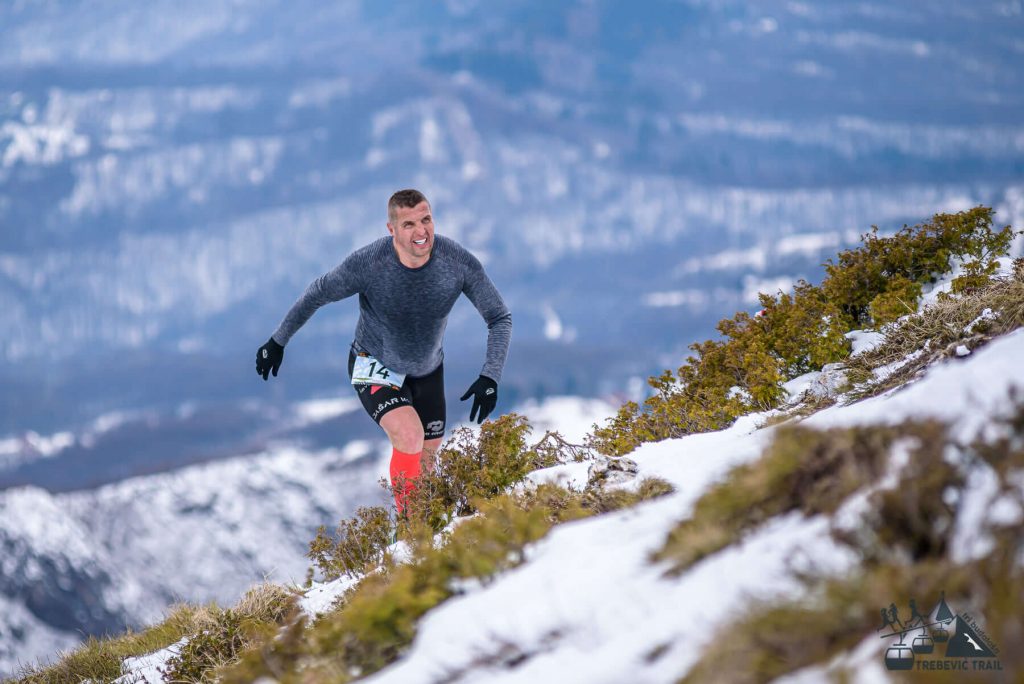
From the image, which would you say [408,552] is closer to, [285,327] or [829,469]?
[285,327]

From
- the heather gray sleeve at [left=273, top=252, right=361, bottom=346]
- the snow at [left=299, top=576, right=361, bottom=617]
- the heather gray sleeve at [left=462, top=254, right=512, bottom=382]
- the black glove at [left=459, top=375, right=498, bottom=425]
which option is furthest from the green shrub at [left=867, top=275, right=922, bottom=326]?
the snow at [left=299, top=576, right=361, bottom=617]

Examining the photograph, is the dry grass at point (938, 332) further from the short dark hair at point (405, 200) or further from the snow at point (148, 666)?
the snow at point (148, 666)

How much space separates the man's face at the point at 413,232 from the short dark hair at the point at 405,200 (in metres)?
0.02

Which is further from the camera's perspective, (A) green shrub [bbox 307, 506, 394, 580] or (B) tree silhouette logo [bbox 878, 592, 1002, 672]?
(A) green shrub [bbox 307, 506, 394, 580]

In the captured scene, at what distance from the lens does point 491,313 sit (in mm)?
6797

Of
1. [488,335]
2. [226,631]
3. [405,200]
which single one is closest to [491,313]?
[488,335]

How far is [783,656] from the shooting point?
2135 mm

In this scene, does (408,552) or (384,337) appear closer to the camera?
(408,552)

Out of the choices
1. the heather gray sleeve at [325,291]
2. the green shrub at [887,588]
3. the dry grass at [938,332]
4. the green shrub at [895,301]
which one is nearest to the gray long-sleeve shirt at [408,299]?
the heather gray sleeve at [325,291]

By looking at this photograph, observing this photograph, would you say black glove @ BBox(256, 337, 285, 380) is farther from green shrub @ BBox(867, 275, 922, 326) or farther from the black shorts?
green shrub @ BBox(867, 275, 922, 326)

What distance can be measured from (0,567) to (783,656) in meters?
208

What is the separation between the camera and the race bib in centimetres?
676

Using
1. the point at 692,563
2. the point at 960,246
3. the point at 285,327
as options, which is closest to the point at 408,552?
the point at 285,327

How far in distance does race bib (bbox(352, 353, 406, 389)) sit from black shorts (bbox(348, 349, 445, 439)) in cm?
4
